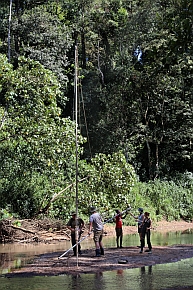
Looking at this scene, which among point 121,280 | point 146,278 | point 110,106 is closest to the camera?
point 121,280

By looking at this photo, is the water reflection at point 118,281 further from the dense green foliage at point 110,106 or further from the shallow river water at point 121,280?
the dense green foliage at point 110,106

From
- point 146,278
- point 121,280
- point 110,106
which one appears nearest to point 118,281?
point 121,280

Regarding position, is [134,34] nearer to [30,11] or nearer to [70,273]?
[30,11]

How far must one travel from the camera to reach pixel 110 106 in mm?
39531

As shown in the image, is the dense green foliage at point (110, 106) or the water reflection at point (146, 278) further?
the dense green foliage at point (110, 106)

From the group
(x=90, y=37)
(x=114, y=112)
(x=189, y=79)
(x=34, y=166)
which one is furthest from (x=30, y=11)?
(x=34, y=166)

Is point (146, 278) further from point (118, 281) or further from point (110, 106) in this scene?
point (110, 106)

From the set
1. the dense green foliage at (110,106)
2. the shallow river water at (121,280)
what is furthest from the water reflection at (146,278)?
the dense green foliage at (110,106)

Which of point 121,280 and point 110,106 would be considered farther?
point 110,106

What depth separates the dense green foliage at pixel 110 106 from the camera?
26.1m

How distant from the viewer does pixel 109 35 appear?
42.9m

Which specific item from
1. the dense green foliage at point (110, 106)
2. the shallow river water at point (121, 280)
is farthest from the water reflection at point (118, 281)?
the dense green foliage at point (110, 106)

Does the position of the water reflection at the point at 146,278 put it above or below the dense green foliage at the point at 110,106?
below

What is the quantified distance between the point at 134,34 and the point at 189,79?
6397 millimetres
